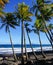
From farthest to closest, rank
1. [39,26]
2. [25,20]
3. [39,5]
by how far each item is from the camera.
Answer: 1. [39,26]
2. [25,20]
3. [39,5]

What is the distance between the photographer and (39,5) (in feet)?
136

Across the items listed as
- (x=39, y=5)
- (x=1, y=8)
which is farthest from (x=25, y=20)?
(x=1, y=8)

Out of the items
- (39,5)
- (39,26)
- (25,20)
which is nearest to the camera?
(39,5)

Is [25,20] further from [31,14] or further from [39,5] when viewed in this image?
[39,5]

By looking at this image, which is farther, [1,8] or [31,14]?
[31,14]

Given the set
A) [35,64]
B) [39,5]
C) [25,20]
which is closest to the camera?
[35,64]

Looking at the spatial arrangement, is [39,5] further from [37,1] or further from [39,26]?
[39,26]

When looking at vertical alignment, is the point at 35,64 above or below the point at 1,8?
below

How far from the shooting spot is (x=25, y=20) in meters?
44.3

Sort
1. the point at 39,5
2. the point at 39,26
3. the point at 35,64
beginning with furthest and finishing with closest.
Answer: the point at 39,26, the point at 39,5, the point at 35,64

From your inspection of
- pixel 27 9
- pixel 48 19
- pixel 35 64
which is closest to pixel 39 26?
pixel 48 19

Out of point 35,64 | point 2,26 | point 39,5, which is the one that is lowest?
point 35,64

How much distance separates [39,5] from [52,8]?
99.9 inches

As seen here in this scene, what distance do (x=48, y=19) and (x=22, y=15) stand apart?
558cm
